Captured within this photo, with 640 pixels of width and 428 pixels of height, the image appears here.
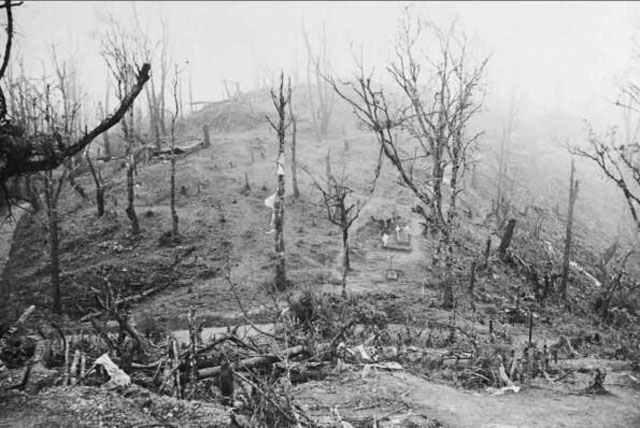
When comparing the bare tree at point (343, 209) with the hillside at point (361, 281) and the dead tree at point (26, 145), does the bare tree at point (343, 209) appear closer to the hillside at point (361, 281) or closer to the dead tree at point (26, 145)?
the hillside at point (361, 281)

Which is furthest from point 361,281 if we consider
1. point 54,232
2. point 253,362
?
point 253,362

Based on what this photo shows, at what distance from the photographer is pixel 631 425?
6160 mm

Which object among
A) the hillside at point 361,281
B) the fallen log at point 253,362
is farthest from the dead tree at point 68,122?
the fallen log at point 253,362

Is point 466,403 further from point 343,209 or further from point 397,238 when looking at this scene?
point 397,238

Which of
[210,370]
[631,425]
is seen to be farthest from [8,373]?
Result: [631,425]

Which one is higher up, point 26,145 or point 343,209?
point 26,145

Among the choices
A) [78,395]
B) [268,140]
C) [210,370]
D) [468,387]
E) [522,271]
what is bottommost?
[522,271]

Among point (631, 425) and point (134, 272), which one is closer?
point (631, 425)

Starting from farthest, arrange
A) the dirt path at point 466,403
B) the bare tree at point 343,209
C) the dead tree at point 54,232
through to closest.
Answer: the dead tree at point 54,232
the bare tree at point 343,209
the dirt path at point 466,403

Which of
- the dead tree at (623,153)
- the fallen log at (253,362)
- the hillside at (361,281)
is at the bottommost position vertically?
the hillside at (361,281)

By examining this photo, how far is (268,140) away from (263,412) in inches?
1279

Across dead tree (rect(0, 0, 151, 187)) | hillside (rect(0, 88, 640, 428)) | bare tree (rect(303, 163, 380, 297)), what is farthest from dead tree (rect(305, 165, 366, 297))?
dead tree (rect(0, 0, 151, 187))

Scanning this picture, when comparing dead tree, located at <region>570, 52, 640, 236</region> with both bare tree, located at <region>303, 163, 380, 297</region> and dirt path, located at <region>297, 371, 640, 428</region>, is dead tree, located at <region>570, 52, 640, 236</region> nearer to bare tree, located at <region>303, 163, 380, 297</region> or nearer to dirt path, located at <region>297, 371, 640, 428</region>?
dirt path, located at <region>297, 371, 640, 428</region>

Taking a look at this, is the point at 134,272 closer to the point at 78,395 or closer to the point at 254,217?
the point at 254,217
